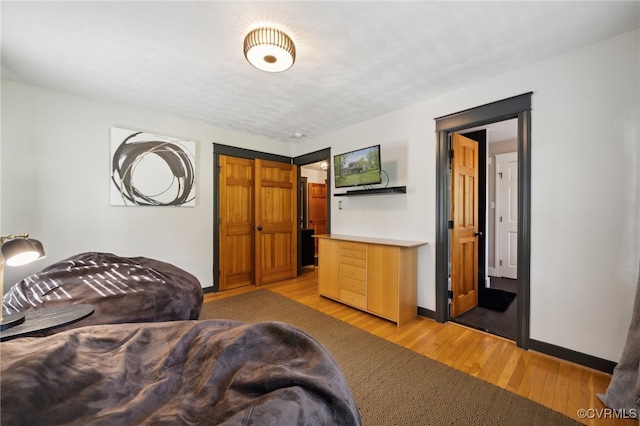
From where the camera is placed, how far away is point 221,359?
2.72ft

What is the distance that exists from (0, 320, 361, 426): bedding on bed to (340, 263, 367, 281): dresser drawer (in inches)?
87.3

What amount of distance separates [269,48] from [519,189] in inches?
93.8

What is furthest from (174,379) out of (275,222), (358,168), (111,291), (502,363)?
(275,222)

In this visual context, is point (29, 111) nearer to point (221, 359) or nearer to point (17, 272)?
point (17, 272)

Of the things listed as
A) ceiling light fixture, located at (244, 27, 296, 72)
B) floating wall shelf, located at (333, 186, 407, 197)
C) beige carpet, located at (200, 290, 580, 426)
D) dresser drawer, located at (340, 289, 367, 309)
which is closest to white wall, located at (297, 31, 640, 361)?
beige carpet, located at (200, 290, 580, 426)

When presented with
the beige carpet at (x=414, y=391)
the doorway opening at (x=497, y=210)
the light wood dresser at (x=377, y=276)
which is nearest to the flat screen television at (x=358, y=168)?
the light wood dresser at (x=377, y=276)

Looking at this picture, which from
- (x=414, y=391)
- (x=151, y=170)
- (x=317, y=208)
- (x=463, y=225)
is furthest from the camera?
(x=317, y=208)

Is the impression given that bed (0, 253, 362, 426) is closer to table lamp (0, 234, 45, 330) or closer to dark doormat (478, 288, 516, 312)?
table lamp (0, 234, 45, 330)

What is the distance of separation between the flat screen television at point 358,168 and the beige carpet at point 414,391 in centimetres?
182

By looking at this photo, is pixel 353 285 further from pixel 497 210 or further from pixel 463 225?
pixel 497 210

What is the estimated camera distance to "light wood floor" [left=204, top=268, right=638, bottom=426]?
1.67 m

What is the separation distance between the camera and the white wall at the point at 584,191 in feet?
6.09

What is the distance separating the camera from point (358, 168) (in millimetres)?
3467

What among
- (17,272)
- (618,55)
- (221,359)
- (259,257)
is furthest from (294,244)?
(618,55)
